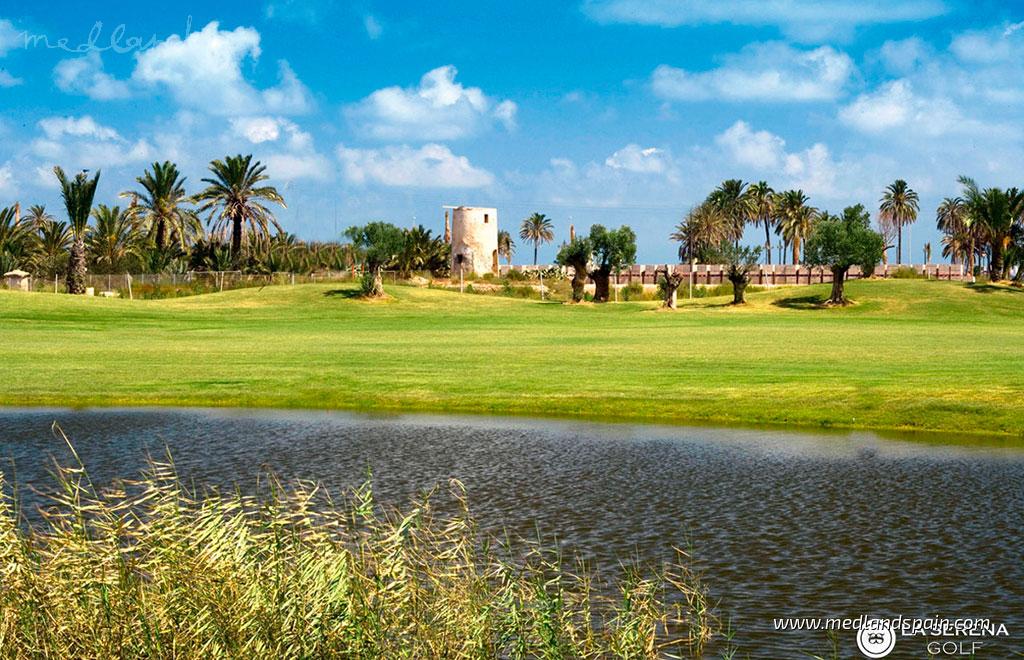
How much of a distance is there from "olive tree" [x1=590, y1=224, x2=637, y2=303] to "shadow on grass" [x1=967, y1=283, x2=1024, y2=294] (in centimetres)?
2490

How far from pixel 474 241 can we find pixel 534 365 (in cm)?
10221

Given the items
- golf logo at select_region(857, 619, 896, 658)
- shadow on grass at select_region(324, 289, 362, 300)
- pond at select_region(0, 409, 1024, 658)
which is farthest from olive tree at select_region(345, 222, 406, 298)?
golf logo at select_region(857, 619, 896, 658)

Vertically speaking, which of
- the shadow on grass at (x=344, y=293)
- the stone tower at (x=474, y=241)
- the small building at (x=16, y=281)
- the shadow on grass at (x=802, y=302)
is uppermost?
the stone tower at (x=474, y=241)

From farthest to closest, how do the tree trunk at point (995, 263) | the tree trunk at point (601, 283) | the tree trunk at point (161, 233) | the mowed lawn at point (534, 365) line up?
the tree trunk at point (161, 233) → the tree trunk at point (995, 263) → the tree trunk at point (601, 283) → the mowed lawn at point (534, 365)

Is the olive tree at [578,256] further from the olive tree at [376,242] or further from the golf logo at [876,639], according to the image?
the golf logo at [876,639]

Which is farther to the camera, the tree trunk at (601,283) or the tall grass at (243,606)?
the tree trunk at (601,283)

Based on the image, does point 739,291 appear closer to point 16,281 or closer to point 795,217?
point 16,281

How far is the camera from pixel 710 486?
19.2 metres

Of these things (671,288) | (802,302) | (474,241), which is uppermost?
(474,241)

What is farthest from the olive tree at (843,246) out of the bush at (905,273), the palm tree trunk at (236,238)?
the palm tree trunk at (236,238)

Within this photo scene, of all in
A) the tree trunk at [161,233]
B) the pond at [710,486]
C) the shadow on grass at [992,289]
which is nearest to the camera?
the pond at [710,486]

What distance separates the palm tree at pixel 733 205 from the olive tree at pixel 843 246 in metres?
88.1

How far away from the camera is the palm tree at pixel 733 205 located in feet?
591

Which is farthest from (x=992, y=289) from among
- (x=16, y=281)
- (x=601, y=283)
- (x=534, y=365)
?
(x=16, y=281)
